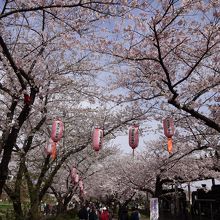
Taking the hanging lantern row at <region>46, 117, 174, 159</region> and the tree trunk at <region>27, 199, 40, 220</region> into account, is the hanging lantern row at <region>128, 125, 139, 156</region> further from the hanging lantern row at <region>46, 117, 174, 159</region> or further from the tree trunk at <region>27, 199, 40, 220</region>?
the tree trunk at <region>27, 199, 40, 220</region>

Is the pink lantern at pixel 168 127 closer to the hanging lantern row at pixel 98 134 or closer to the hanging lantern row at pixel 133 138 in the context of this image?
the hanging lantern row at pixel 98 134

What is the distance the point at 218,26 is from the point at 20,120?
214 inches

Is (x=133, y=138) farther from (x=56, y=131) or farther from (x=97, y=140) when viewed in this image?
(x=56, y=131)

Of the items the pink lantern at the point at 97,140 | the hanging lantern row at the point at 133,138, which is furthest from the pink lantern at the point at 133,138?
the pink lantern at the point at 97,140

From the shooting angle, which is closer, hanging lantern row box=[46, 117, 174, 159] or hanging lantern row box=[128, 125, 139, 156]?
hanging lantern row box=[46, 117, 174, 159]

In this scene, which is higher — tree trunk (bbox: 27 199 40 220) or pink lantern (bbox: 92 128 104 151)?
pink lantern (bbox: 92 128 104 151)

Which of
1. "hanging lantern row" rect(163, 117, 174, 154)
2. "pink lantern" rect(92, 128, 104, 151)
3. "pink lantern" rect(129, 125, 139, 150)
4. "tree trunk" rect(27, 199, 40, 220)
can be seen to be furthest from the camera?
"tree trunk" rect(27, 199, 40, 220)

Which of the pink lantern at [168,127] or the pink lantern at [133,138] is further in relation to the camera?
the pink lantern at [133,138]

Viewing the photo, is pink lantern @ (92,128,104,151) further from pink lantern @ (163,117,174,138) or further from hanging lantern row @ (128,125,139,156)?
pink lantern @ (163,117,174,138)

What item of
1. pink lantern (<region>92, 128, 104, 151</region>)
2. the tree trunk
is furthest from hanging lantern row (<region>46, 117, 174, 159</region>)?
the tree trunk

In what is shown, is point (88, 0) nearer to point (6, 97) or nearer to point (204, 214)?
point (6, 97)

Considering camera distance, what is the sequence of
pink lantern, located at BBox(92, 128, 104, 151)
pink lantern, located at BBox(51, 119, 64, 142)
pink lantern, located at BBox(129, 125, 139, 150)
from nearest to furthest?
pink lantern, located at BBox(51, 119, 64, 142) → pink lantern, located at BBox(92, 128, 104, 151) → pink lantern, located at BBox(129, 125, 139, 150)

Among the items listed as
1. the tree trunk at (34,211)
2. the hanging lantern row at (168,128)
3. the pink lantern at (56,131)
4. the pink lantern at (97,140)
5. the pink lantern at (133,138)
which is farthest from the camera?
the tree trunk at (34,211)

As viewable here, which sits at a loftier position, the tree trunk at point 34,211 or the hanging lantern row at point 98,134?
the hanging lantern row at point 98,134
